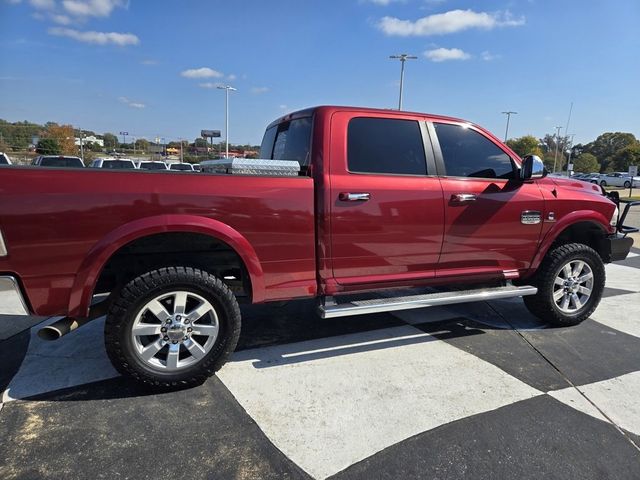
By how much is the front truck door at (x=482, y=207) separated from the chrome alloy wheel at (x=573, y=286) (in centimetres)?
47

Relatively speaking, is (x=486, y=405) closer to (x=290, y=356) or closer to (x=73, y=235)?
(x=290, y=356)

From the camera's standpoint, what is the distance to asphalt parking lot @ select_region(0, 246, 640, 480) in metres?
2.32

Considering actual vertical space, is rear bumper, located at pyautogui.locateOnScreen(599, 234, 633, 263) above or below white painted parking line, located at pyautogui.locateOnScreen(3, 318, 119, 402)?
above

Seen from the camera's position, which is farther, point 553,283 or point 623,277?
point 623,277

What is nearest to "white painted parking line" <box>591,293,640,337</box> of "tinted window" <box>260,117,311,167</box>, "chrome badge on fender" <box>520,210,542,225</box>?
"chrome badge on fender" <box>520,210,542,225</box>

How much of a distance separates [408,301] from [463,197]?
999 millimetres

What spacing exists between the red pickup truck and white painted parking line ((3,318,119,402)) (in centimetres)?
50

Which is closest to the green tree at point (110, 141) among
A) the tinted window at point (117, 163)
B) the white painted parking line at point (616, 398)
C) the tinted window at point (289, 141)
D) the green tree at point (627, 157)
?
the tinted window at point (117, 163)

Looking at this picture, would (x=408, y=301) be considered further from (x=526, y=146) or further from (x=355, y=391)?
(x=526, y=146)

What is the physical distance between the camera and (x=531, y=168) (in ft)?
12.7

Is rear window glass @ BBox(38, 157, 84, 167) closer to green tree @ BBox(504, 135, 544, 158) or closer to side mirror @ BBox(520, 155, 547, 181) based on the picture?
side mirror @ BBox(520, 155, 547, 181)

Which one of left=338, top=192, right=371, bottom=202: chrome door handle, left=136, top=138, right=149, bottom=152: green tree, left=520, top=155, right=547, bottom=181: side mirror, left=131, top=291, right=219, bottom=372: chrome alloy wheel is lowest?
left=131, top=291, right=219, bottom=372: chrome alloy wheel

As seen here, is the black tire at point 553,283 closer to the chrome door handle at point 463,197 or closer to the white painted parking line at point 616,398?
the white painted parking line at point 616,398

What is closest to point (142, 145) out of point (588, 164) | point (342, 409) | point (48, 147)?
point (48, 147)
